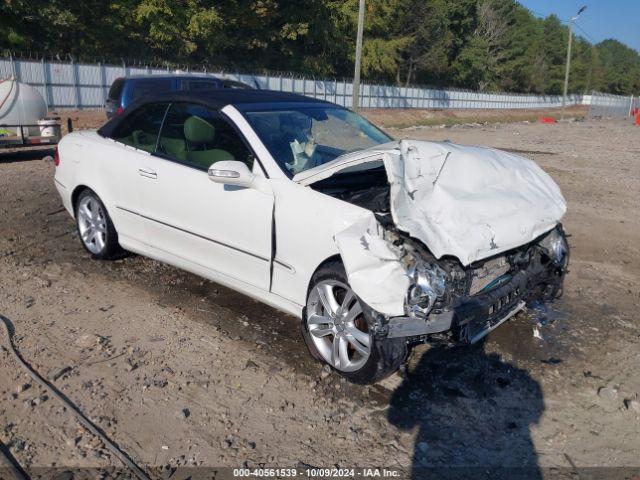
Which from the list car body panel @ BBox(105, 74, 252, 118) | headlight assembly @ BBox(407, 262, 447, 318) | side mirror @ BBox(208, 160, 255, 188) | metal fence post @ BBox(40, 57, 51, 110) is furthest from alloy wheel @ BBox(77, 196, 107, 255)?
metal fence post @ BBox(40, 57, 51, 110)

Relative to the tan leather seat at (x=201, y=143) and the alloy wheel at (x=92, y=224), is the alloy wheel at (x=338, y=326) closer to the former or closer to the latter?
the tan leather seat at (x=201, y=143)

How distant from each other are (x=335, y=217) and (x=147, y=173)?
6.54 ft

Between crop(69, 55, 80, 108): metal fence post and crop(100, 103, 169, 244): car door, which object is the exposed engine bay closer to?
crop(100, 103, 169, 244): car door

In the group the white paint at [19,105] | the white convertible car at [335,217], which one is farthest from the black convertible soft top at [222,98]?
the white paint at [19,105]

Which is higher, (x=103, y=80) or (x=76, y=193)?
(x=103, y=80)

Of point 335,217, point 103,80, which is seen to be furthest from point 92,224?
point 103,80

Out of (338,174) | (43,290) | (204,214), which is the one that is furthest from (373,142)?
(43,290)

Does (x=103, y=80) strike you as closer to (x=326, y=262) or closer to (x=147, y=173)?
(x=147, y=173)

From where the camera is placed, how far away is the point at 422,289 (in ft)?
10.9

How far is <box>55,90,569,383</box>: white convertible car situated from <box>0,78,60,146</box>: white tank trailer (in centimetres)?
756

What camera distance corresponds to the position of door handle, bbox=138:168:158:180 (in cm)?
486

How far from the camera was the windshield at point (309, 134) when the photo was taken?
4.36 metres

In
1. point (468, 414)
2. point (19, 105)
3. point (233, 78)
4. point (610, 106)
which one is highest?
point (233, 78)

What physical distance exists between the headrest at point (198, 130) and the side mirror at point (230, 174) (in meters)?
0.71
